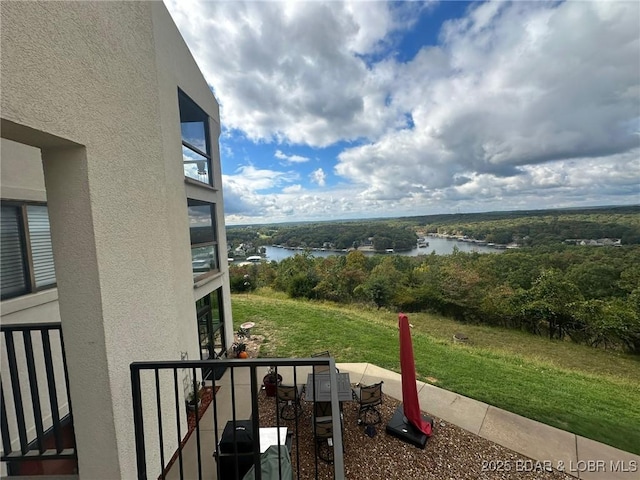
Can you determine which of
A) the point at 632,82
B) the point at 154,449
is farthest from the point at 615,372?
the point at 154,449

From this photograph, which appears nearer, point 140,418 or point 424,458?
point 140,418

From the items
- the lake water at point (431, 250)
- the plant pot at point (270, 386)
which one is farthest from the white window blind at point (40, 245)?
the lake water at point (431, 250)

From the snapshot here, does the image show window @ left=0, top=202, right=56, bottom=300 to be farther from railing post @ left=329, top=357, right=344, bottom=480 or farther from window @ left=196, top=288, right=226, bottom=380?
window @ left=196, top=288, right=226, bottom=380

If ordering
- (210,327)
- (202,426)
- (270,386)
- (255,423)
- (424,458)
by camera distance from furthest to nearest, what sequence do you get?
(210,327) → (270,386) → (202,426) → (424,458) → (255,423)

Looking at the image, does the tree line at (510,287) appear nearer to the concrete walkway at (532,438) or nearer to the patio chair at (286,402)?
the concrete walkway at (532,438)

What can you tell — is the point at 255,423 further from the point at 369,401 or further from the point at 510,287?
the point at 510,287

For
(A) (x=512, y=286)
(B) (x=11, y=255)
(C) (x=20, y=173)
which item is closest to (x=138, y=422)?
(B) (x=11, y=255)

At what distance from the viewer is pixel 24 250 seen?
317 centimetres

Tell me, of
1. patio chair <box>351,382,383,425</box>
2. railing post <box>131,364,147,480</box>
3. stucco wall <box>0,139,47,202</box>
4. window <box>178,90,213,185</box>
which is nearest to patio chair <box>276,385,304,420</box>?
patio chair <box>351,382,383,425</box>

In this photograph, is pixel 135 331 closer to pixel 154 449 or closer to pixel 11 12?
pixel 154 449

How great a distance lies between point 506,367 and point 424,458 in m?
6.84

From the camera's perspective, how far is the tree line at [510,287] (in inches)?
737

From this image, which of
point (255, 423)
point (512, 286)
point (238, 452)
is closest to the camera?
point (255, 423)

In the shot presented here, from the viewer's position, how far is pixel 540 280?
2256 centimetres
